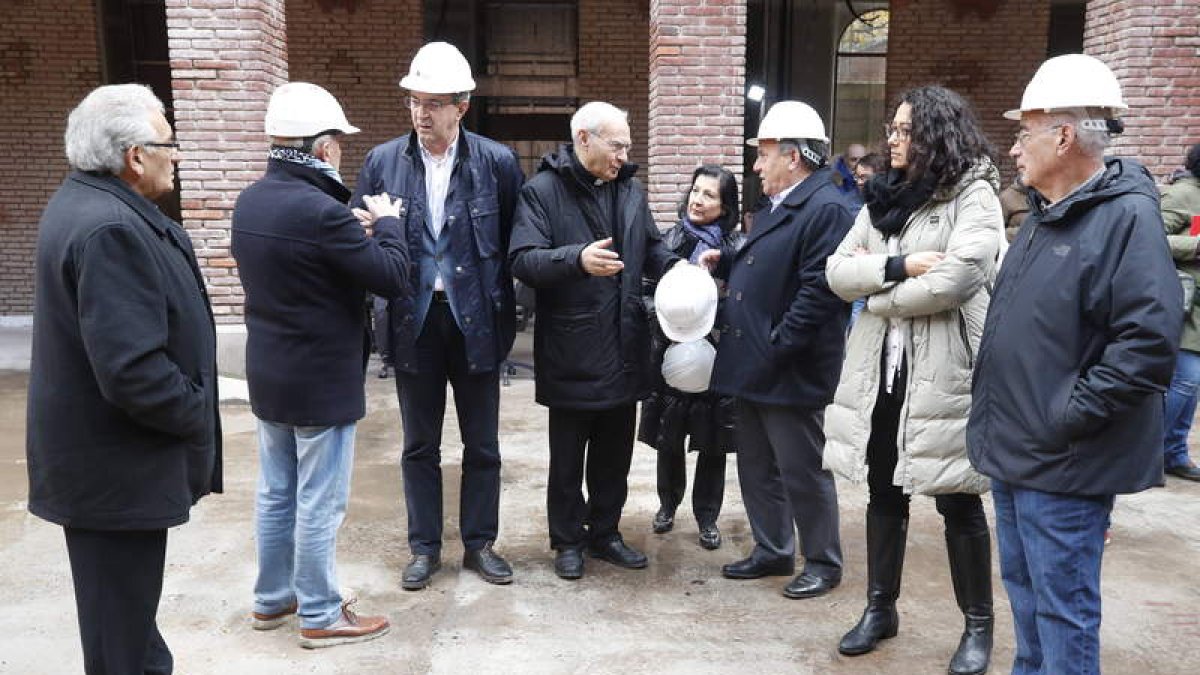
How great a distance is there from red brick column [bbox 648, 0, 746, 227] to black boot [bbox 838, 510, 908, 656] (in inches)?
193

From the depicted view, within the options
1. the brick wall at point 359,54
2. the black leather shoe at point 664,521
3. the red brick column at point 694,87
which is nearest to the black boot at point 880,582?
the black leather shoe at point 664,521

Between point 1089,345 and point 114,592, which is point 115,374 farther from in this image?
point 1089,345

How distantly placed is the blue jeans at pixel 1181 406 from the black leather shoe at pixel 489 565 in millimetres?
3873

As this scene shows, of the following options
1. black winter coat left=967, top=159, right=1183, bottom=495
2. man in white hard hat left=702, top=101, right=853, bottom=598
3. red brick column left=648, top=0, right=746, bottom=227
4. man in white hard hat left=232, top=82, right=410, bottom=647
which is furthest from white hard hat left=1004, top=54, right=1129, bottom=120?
red brick column left=648, top=0, right=746, bottom=227

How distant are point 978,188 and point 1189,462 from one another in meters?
3.65

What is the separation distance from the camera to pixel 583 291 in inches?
157

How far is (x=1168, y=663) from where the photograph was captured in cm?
349

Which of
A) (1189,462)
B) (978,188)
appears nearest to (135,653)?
(978,188)

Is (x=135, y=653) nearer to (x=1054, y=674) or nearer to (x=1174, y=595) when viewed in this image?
(x=1054, y=674)

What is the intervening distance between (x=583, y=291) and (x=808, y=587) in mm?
1570

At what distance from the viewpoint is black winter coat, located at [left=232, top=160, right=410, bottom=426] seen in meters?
3.25

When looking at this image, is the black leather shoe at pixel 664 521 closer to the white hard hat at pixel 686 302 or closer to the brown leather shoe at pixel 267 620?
the white hard hat at pixel 686 302

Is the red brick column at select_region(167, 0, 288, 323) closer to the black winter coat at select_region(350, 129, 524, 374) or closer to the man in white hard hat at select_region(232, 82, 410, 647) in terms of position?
the black winter coat at select_region(350, 129, 524, 374)

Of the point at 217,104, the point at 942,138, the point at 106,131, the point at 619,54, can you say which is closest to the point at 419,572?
the point at 106,131
